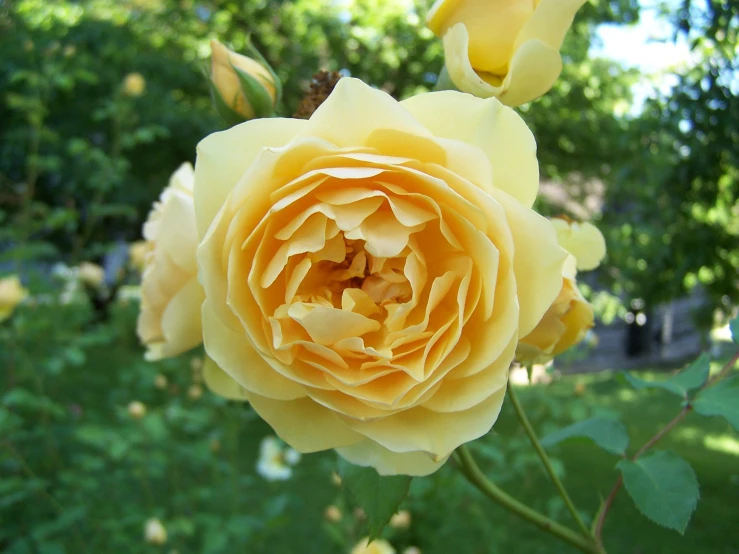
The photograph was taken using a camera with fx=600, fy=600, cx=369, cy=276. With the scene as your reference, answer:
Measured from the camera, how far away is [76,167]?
5035 mm

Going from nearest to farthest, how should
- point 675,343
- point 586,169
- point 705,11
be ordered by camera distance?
1. point 705,11
2. point 586,169
3. point 675,343

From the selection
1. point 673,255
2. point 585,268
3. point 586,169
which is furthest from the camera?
point 586,169

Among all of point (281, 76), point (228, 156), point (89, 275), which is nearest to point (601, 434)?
point (228, 156)

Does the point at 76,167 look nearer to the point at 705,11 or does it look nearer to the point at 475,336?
A: the point at 705,11

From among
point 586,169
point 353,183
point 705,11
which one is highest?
point 353,183

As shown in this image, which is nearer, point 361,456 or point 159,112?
point 361,456

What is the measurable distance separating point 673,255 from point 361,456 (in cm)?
301

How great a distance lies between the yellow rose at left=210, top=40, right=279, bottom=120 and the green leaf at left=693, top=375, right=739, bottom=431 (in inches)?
21.5

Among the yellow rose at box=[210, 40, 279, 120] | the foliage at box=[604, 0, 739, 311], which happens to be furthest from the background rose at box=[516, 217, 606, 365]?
the foliage at box=[604, 0, 739, 311]

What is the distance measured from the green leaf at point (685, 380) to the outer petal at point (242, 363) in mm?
458

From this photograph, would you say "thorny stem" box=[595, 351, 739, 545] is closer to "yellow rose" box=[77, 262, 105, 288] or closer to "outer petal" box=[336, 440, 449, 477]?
"outer petal" box=[336, 440, 449, 477]

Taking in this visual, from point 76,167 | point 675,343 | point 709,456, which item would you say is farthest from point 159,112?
point 675,343

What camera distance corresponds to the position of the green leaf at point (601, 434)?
2.26ft

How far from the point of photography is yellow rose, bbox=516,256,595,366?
0.51 metres
